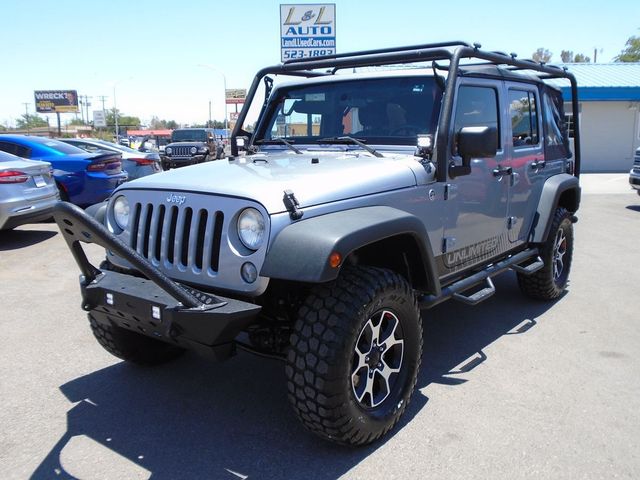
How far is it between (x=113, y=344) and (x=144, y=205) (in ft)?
3.68

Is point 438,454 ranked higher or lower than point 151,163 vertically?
lower

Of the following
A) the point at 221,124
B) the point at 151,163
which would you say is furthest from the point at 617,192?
the point at 221,124

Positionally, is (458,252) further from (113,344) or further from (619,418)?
(113,344)

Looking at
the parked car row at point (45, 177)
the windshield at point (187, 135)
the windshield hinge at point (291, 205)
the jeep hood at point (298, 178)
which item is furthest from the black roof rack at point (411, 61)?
the windshield at point (187, 135)

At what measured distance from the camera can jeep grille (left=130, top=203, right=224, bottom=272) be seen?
9.69 ft

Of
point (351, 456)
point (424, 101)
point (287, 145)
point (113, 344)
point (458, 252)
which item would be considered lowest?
point (351, 456)

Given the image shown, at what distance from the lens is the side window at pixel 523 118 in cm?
479

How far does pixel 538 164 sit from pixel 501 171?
871mm

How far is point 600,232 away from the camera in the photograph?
31.5ft

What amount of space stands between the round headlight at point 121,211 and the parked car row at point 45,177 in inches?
196

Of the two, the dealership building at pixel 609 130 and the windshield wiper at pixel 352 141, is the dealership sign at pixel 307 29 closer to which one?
the dealership building at pixel 609 130

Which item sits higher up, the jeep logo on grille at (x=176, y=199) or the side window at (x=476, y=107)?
the side window at (x=476, y=107)

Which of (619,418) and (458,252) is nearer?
(619,418)

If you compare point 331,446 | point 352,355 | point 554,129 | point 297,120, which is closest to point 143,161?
point 297,120
